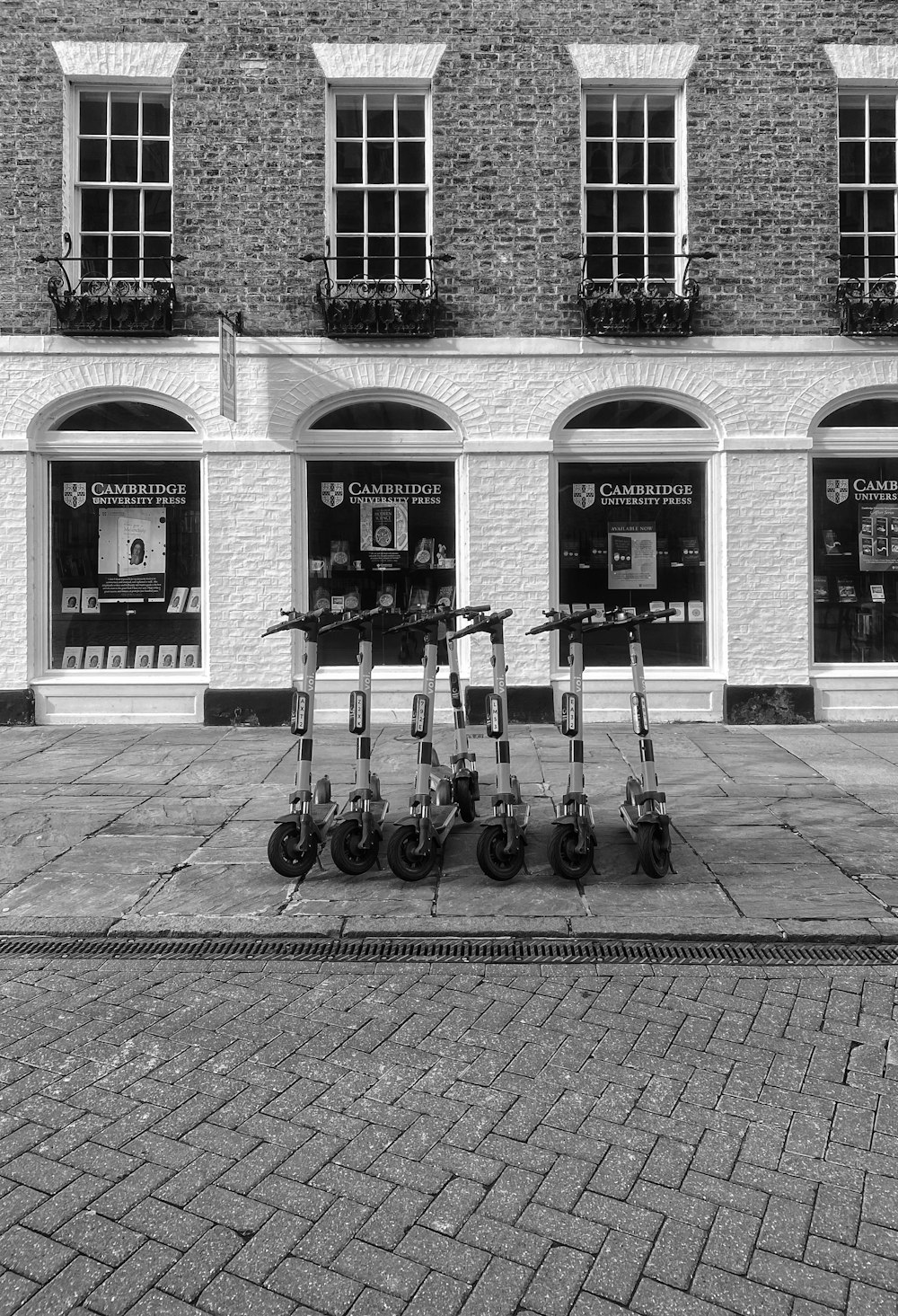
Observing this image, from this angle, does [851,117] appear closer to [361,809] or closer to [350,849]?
[361,809]

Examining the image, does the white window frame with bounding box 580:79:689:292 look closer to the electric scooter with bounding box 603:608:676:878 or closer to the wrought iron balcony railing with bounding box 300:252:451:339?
the wrought iron balcony railing with bounding box 300:252:451:339

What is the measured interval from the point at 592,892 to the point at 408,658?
6.16 metres

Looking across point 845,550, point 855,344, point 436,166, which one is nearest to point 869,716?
point 845,550

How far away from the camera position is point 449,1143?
138 inches

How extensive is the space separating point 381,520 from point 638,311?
3.56 meters

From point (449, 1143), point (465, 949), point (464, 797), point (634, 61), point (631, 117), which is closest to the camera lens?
point (449, 1143)

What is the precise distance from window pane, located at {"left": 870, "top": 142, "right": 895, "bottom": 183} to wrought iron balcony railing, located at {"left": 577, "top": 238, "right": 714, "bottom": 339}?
7.14 feet

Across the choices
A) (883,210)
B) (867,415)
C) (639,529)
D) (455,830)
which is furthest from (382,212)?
(455,830)

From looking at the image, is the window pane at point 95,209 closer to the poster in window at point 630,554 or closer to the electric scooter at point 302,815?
the poster in window at point 630,554

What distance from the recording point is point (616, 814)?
25.7 feet

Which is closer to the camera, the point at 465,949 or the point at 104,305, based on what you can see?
the point at 465,949

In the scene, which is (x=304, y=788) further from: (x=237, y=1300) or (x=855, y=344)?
(x=855, y=344)

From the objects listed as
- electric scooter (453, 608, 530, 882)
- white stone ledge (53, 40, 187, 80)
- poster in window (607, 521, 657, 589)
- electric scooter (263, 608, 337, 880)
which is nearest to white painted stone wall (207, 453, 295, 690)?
poster in window (607, 521, 657, 589)

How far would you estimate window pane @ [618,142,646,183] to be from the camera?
38.8 feet
